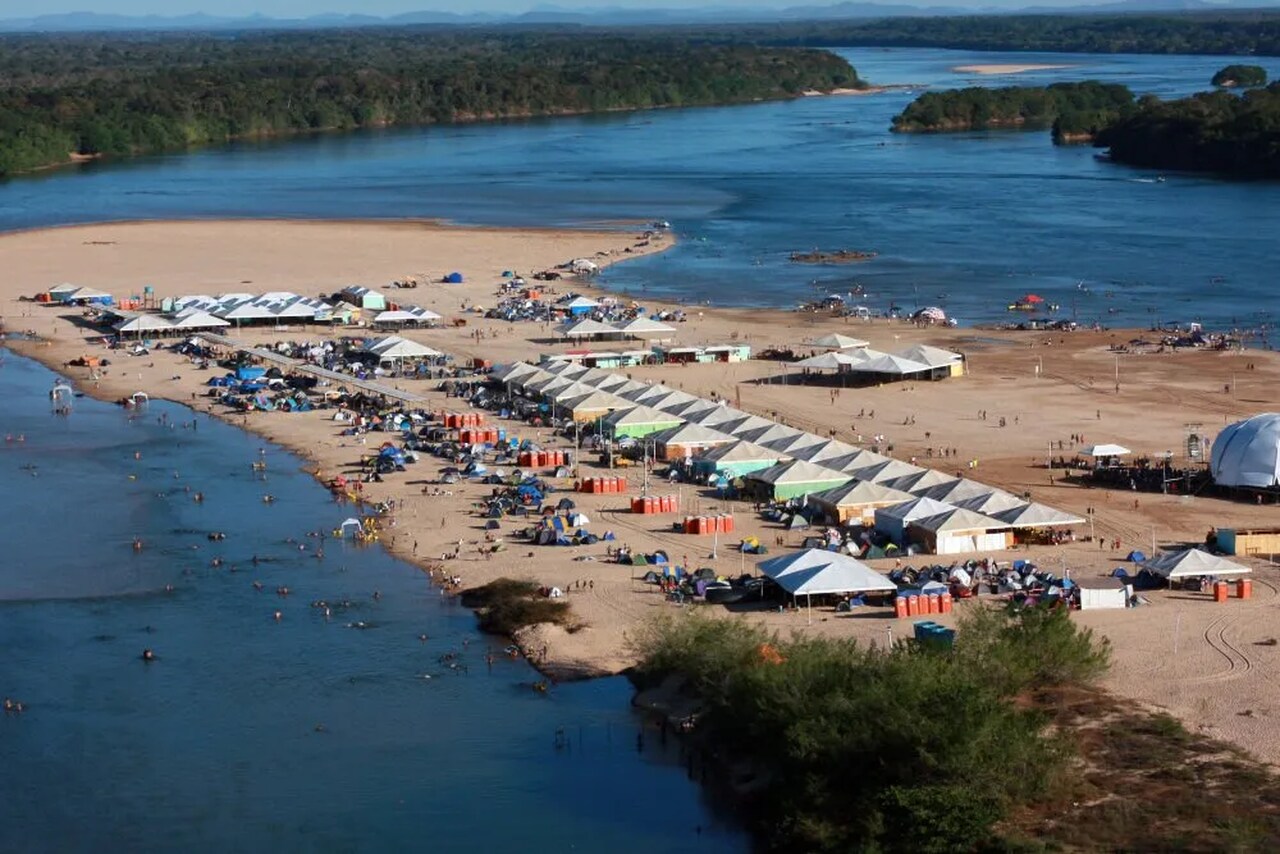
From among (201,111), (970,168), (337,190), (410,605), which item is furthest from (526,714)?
(201,111)

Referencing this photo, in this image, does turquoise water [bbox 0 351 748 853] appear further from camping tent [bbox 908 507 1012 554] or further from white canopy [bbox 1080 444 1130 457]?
white canopy [bbox 1080 444 1130 457]

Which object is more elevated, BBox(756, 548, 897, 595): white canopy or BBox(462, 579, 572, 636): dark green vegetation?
BBox(756, 548, 897, 595): white canopy

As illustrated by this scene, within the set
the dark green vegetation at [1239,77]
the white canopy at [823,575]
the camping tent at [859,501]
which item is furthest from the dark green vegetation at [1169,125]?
the white canopy at [823,575]

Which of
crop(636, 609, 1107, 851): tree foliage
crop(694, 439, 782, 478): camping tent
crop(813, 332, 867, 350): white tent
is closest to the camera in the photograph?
crop(636, 609, 1107, 851): tree foliage

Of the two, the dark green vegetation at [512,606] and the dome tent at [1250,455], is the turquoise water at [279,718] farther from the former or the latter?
the dome tent at [1250,455]

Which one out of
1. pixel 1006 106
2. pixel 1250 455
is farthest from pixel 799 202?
pixel 1250 455

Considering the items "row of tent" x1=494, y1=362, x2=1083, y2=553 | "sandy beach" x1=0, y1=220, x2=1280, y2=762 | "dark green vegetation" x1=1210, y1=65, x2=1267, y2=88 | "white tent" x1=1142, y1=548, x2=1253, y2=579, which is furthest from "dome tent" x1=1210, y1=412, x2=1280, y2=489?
"dark green vegetation" x1=1210, y1=65, x2=1267, y2=88

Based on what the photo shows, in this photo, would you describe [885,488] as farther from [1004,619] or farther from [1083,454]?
[1004,619]
